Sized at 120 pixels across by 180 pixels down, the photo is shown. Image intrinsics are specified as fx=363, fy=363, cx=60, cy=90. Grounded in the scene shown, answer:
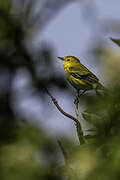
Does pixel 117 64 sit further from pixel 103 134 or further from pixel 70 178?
pixel 70 178

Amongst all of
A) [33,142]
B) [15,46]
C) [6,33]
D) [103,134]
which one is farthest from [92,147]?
[15,46]

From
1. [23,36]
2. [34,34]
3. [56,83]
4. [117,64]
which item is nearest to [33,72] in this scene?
[56,83]

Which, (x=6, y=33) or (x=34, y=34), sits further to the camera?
(x=34, y=34)

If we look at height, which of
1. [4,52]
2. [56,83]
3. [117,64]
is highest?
[117,64]

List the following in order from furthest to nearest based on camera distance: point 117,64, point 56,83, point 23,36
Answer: point 23,36
point 56,83
point 117,64

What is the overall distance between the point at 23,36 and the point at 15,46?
0.38 m

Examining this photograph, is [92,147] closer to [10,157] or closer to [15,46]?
[10,157]

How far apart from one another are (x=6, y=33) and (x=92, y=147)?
2.19m

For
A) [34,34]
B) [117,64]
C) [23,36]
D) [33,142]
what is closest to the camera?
[117,64]

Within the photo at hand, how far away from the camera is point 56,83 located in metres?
2.90

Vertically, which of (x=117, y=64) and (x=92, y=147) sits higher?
(x=117, y=64)

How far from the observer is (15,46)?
3443 mm

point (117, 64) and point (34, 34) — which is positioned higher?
point (117, 64)

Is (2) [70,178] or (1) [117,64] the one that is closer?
(2) [70,178]
